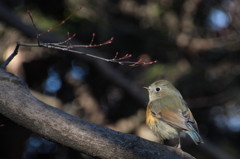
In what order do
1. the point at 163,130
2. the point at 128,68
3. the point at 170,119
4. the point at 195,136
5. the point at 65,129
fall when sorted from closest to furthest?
the point at 65,129 → the point at 195,136 → the point at 170,119 → the point at 163,130 → the point at 128,68

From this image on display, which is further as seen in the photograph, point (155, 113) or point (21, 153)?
point (21, 153)

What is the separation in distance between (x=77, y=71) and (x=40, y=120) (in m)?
4.27

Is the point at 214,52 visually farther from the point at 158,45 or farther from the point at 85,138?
the point at 85,138

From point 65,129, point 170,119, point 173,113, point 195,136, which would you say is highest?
point 173,113

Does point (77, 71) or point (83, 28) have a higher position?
point (83, 28)

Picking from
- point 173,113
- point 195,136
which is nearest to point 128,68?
point 173,113

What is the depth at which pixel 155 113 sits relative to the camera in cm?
479

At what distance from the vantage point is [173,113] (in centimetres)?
477

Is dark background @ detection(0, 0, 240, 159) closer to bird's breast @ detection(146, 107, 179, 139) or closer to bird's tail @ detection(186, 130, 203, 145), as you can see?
bird's breast @ detection(146, 107, 179, 139)

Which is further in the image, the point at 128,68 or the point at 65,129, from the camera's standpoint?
the point at 128,68

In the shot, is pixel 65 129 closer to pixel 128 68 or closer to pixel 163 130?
pixel 163 130

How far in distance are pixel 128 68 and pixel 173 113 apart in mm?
2792

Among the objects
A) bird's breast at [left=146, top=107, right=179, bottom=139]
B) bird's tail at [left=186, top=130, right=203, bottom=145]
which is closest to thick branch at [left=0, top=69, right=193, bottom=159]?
bird's tail at [left=186, top=130, right=203, bottom=145]

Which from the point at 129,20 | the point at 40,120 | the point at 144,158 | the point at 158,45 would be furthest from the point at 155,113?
the point at 129,20
